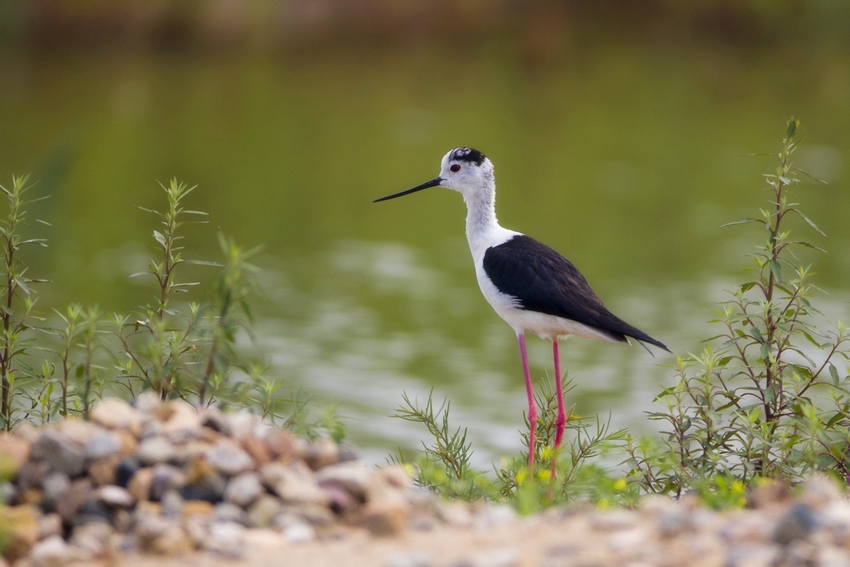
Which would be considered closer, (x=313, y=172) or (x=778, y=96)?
(x=313, y=172)

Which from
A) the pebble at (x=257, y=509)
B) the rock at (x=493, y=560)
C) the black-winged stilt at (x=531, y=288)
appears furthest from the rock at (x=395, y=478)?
the black-winged stilt at (x=531, y=288)

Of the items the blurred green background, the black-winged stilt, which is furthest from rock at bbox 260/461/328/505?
the blurred green background

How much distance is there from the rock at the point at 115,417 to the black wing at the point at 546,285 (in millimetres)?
2096

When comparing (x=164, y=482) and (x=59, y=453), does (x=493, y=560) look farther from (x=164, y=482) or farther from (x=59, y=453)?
(x=59, y=453)

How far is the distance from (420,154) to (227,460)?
36.0ft

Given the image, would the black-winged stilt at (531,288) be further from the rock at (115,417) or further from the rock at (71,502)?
the rock at (71,502)

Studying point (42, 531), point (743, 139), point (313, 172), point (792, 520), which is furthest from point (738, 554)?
point (743, 139)

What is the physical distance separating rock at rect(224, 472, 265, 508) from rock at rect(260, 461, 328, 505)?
0.13 ft

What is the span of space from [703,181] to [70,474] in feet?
37.6

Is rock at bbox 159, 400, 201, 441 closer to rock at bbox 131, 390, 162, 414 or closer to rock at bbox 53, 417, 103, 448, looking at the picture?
rock at bbox 131, 390, 162, 414

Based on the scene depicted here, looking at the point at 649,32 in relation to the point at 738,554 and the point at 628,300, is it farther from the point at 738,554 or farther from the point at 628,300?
the point at 738,554

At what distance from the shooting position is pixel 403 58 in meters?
18.3

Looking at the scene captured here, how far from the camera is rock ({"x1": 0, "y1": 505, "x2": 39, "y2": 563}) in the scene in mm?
2848

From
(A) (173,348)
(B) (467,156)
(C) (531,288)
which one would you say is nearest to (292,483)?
(A) (173,348)
